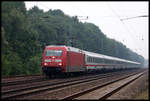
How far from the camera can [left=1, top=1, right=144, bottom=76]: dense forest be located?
12.2 meters

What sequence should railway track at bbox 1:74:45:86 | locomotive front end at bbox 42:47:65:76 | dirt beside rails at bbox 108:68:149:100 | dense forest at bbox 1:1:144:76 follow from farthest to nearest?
locomotive front end at bbox 42:47:65:76, railway track at bbox 1:74:45:86, dirt beside rails at bbox 108:68:149:100, dense forest at bbox 1:1:144:76

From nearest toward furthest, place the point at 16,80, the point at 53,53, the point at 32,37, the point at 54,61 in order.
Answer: the point at 16,80, the point at 54,61, the point at 53,53, the point at 32,37

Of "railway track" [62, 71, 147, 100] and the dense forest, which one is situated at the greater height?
the dense forest

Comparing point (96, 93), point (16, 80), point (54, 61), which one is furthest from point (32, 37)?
point (96, 93)

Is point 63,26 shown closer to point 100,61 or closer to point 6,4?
point 100,61

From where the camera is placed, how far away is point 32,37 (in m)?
39.2

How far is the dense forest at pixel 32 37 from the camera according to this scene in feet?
40.0

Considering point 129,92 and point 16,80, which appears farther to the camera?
point 16,80

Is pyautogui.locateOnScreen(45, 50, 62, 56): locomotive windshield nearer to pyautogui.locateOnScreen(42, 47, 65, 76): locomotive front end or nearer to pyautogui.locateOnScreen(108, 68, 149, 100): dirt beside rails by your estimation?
pyautogui.locateOnScreen(42, 47, 65, 76): locomotive front end

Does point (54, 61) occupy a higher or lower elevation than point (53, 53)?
lower

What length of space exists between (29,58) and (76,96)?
1097 inches

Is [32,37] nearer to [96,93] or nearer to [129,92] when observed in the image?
[129,92]

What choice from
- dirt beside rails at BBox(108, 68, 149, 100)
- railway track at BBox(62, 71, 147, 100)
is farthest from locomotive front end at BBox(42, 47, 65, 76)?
dirt beside rails at BBox(108, 68, 149, 100)

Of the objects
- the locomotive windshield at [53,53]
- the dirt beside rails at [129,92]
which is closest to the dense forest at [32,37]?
the locomotive windshield at [53,53]
